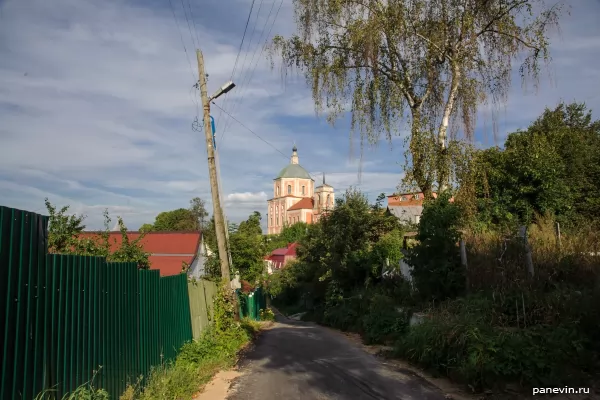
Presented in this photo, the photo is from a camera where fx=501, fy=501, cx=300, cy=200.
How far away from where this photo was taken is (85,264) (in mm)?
5457

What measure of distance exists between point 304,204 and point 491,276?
107712 millimetres

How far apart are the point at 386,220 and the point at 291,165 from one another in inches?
4093

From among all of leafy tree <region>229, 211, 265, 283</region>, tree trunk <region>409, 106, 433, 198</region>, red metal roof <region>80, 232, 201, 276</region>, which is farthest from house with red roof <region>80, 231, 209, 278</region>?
tree trunk <region>409, 106, 433, 198</region>

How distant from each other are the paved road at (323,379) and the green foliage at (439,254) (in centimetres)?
234

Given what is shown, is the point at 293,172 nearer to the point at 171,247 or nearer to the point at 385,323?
the point at 171,247

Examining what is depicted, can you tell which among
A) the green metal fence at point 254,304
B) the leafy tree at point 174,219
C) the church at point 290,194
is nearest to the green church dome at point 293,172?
the church at point 290,194

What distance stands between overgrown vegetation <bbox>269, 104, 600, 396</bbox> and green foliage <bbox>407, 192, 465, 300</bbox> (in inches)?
1.1

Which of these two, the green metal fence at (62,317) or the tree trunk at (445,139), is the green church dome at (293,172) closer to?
the tree trunk at (445,139)

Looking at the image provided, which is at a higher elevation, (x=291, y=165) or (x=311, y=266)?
(x=291, y=165)

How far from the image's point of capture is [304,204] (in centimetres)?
11869

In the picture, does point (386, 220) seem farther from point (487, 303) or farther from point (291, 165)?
point (291, 165)

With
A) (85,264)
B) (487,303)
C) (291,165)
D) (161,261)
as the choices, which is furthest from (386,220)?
(291,165)

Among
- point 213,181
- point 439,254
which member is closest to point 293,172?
point 213,181

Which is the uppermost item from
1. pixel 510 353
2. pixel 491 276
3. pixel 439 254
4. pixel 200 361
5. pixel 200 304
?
pixel 439 254
